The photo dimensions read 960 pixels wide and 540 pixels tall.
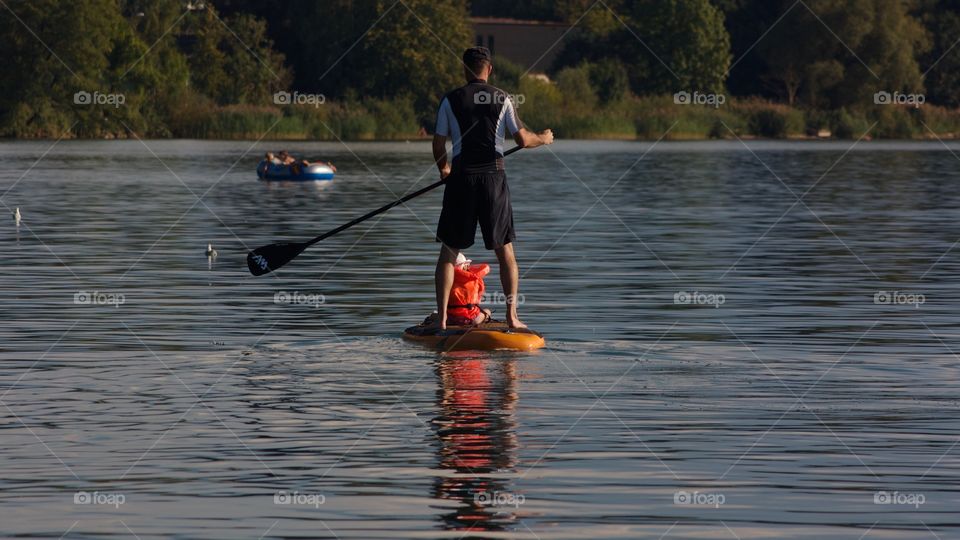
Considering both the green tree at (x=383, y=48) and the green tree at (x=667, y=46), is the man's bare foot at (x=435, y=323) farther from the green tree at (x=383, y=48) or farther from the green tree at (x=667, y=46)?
the green tree at (x=667, y=46)

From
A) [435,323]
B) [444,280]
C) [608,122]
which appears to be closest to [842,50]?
[608,122]

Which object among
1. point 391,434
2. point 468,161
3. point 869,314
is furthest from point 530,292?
point 391,434

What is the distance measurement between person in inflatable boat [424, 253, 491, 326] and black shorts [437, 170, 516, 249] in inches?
18.0

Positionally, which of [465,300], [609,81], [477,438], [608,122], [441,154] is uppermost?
[609,81]

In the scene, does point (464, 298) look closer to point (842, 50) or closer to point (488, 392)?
point (488, 392)

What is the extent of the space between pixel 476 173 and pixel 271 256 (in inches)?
123

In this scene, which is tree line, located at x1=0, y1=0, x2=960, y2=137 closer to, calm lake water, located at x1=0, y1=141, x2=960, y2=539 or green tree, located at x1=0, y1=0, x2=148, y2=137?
Answer: green tree, located at x1=0, y1=0, x2=148, y2=137

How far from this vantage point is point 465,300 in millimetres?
15430

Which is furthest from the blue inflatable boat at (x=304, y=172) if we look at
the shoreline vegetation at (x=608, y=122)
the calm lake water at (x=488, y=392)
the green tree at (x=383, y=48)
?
the green tree at (x=383, y=48)

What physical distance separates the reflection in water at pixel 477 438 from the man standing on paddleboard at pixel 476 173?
859 mm

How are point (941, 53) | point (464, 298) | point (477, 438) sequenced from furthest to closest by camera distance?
point (941, 53), point (464, 298), point (477, 438)

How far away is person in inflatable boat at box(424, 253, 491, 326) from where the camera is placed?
50.3 ft

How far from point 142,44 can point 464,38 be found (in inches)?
801

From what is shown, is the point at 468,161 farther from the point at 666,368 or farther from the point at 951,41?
the point at 951,41
